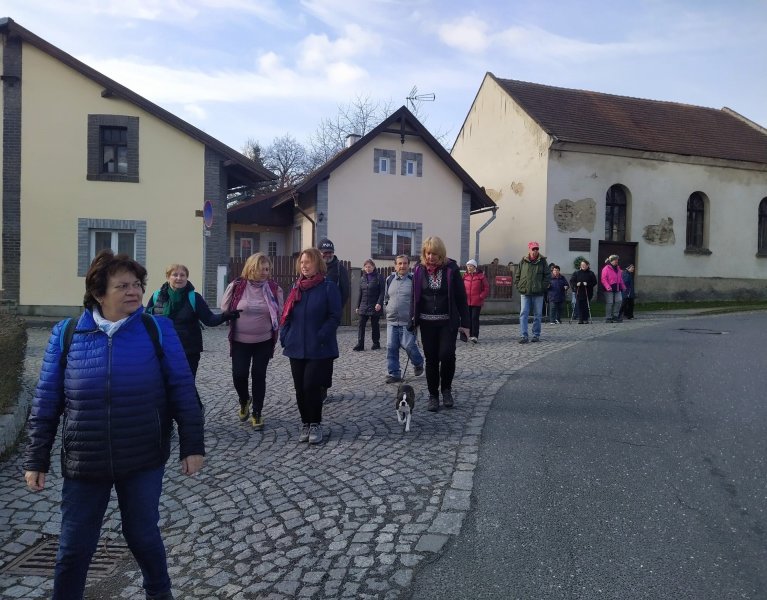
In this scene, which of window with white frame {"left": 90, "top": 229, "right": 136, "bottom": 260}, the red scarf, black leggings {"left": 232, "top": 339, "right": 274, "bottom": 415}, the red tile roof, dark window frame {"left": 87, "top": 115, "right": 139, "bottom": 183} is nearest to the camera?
the red scarf

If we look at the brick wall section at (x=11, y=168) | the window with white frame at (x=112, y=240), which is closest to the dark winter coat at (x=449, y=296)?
the window with white frame at (x=112, y=240)

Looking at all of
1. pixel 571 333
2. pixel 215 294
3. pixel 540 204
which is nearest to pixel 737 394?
pixel 571 333

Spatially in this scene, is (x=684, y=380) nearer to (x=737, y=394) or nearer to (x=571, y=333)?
(x=737, y=394)

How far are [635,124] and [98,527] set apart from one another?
94.3ft

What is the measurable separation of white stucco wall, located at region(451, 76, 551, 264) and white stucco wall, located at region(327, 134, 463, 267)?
10.2 feet

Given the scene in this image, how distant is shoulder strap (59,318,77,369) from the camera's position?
3051 mm

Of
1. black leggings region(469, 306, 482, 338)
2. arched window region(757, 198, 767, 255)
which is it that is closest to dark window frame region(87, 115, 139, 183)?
black leggings region(469, 306, 482, 338)

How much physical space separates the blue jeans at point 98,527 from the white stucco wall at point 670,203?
2316cm

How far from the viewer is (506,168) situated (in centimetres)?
2769

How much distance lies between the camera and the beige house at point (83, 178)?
18344 mm

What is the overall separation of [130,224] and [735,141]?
25334 mm

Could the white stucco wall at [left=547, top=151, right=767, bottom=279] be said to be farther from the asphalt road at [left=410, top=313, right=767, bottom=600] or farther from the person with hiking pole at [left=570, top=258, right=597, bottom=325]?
the asphalt road at [left=410, top=313, right=767, bottom=600]

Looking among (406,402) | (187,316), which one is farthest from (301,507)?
Result: (187,316)

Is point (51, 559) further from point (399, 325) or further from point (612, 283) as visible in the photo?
point (612, 283)
